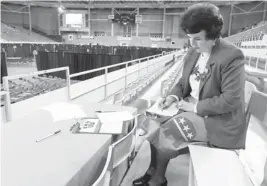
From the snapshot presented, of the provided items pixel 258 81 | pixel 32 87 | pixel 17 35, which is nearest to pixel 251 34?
pixel 32 87

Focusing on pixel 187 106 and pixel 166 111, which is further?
pixel 166 111

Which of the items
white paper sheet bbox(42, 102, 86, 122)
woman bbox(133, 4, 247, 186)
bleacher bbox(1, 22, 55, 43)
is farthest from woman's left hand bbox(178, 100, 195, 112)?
bleacher bbox(1, 22, 55, 43)

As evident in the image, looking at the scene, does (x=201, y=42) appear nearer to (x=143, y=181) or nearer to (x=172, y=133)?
(x=172, y=133)

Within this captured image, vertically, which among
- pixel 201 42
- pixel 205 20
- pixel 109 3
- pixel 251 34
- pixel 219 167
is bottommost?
pixel 219 167

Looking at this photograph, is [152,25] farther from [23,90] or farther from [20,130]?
[20,130]

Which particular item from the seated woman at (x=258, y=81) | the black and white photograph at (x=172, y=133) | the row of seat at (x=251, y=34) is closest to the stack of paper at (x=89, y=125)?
the black and white photograph at (x=172, y=133)

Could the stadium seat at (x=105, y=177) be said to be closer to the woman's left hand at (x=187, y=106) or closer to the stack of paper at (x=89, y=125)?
the stack of paper at (x=89, y=125)

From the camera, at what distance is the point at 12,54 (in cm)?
1060

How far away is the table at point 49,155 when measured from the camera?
2.23ft

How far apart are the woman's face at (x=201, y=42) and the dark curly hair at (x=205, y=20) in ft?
0.07

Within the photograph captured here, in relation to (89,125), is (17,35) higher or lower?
higher

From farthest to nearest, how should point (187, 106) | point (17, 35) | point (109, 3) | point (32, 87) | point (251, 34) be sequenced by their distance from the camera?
point (109, 3) → point (17, 35) → point (251, 34) → point (32, 87) → point (187, 106)

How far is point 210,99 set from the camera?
109 cm

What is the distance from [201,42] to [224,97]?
31 centimetres
